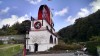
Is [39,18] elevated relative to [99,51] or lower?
elevated

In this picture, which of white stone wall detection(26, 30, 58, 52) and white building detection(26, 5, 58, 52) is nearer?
white building detection(26, 5, 58, 52)

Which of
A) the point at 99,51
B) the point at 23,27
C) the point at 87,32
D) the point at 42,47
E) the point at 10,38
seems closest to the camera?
the point at 99,51

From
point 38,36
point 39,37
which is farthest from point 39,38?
point 38,36

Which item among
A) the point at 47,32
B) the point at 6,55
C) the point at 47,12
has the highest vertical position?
the point at 47,12

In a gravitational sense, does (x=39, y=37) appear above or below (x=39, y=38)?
above

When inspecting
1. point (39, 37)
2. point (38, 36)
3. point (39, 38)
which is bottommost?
point (39, 38)

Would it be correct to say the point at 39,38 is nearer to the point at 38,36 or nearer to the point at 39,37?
the point at 39,37

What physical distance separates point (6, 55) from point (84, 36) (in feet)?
139

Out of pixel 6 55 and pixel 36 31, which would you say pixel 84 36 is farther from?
pixel 6 55

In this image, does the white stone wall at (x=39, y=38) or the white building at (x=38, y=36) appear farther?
the white stone wall at (x=39, y=38)

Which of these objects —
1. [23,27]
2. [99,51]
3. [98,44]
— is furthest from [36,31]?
[99,51]

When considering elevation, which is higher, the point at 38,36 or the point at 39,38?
the point at 38,36

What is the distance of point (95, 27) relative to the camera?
51906mm

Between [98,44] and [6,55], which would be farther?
[98,44]
